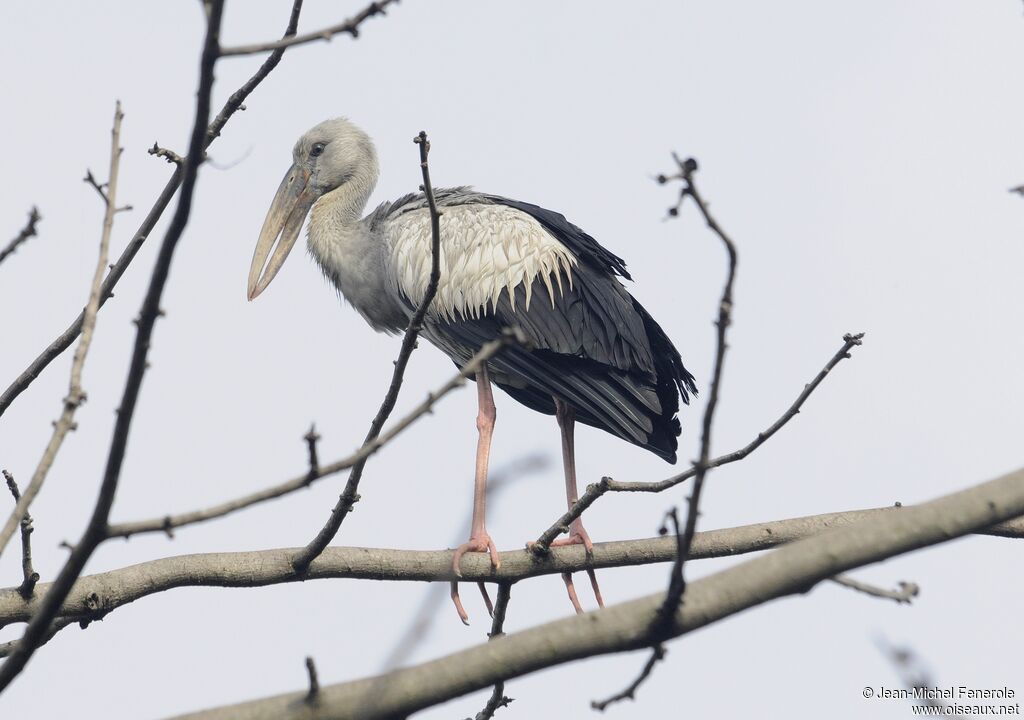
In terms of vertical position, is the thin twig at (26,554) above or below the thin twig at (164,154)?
below

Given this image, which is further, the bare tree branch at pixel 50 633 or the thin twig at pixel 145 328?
the bare tree branch at pixel 50 633

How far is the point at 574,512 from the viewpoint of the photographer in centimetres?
434

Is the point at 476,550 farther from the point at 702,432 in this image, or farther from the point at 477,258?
the point at 702,432

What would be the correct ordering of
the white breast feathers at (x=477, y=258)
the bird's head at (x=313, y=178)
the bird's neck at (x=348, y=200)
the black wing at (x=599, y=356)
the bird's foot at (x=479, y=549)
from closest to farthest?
the bird's foot at (x=479, y=549) → the black wing at (x=599, y=356) → the white breast feathers at (x=477, y=258) → the bird's neck at (x=348, y=200) → the bird's head at (x=313, y=178)

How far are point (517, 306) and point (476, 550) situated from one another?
189 centimetres

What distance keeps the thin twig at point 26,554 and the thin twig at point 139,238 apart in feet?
0.75

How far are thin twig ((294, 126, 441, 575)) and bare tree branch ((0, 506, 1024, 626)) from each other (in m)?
0.18

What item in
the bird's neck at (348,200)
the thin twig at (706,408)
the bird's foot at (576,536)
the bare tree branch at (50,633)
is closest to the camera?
the thin twig at (706,408)

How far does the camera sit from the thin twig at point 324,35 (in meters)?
2.50

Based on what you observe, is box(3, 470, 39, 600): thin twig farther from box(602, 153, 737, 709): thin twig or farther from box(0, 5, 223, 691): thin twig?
box(602, 153, 737, 709): thin twig

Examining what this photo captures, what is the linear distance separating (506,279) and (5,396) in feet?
12.2

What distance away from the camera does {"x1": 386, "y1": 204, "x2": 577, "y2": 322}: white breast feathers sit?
7.35 m

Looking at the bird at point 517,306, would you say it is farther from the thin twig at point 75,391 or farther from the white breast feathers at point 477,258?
the thin twig at point 75,391

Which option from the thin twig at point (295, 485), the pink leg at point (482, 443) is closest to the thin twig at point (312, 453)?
the thin twig at point (295, 485)
